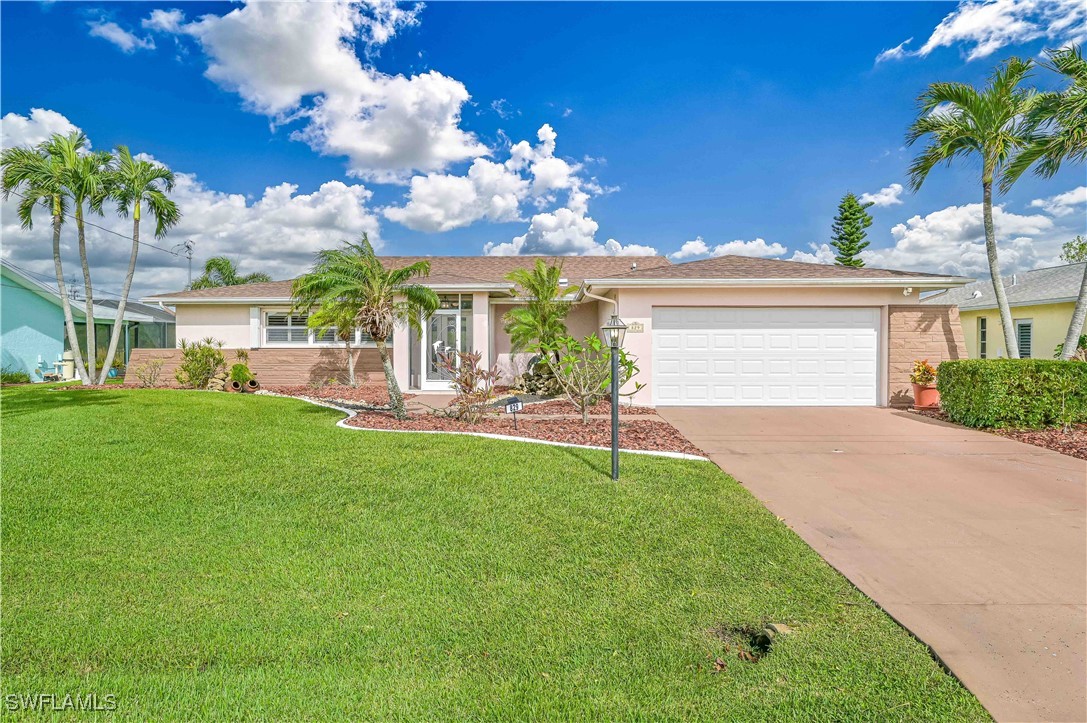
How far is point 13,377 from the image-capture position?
18.4 metres

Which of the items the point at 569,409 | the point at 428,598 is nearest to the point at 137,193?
the point at 569,409

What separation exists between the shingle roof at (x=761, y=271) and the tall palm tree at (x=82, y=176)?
1525cm

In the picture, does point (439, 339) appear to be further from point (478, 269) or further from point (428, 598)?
point (428, 598)

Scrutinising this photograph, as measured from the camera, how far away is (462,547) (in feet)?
13.7

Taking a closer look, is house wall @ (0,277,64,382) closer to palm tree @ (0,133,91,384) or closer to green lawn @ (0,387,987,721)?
palm tree @ (0,133,91,384)

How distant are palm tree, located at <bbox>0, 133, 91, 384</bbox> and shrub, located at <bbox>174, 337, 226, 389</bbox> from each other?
3.21m

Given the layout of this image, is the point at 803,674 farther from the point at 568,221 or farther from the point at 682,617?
the point at 568,221

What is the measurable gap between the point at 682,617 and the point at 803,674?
2.35ft

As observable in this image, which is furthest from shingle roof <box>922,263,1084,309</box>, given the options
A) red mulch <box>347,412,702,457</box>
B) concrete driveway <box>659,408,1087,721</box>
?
red mulch <box>347,412,702,457</box>

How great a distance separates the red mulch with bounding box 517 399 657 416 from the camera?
10.9m

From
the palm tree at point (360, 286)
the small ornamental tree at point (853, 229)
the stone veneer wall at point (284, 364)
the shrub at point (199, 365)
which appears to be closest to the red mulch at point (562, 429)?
the palm tree at point (360, 286)

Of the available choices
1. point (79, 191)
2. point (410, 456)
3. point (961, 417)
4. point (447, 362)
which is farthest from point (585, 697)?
point (79, 191)

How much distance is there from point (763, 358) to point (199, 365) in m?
15.0
